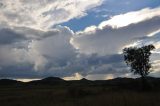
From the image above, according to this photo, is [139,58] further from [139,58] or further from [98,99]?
[98,99]

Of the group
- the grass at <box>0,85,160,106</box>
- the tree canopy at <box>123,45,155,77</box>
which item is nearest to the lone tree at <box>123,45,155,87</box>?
the tree canopy at <box>123,45,155,77</box>

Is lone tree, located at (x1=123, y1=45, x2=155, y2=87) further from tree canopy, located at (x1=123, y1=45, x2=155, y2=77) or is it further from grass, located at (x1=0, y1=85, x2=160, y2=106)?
grass, located at (x1=0, y1=85, x2=160, y2=106)

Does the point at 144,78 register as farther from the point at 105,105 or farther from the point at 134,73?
the point at 105,105

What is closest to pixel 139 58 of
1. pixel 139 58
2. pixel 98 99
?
pixel 139 58

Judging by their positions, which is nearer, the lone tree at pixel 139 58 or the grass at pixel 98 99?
the grass at pixel 98 99

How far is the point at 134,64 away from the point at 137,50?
459 centimetres

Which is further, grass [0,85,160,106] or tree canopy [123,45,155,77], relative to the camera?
tree canopy [123,45,155,77]

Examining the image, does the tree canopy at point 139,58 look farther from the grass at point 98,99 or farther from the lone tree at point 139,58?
the grass at point 98,99

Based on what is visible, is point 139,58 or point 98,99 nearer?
point 98,99

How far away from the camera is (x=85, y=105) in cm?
2422

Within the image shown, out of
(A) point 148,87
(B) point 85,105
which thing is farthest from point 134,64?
(B) point 85,105

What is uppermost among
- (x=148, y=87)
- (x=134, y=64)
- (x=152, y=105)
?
(x=134, y=64)

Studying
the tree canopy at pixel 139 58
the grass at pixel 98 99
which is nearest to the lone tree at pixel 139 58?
the tree canopy at pixel 139 58

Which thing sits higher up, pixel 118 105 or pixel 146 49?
pixel 146 49
